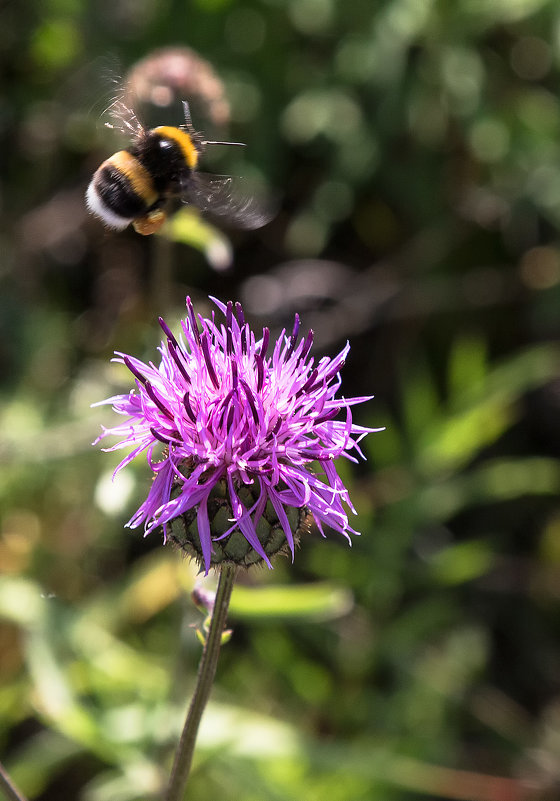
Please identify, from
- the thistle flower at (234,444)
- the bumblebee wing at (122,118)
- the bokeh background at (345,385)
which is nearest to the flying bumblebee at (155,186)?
the bumblebee wing at (122,118)

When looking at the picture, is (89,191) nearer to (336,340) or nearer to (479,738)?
(336,340)

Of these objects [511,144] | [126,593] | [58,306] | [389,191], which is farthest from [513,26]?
[126,593]

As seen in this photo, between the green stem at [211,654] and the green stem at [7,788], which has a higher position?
the green stem at [211,654]

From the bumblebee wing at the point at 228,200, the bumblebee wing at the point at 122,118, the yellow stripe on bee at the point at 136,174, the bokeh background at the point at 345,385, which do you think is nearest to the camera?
the bumblebee wing at the point at 228,200

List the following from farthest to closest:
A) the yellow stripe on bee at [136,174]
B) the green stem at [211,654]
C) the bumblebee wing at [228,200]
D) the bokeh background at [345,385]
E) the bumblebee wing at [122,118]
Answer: the bokeh background at [345,385], the bumblebee wing at [122,118], the yellow stripe on bee at [136,174], the bumblebee wing at [228,200], the green stem at [211,654]

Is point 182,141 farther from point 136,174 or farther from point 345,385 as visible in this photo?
point 345,385

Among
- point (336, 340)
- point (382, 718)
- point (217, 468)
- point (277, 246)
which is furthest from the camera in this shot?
point (277, 246)

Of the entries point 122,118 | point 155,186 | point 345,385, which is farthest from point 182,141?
point 345,385

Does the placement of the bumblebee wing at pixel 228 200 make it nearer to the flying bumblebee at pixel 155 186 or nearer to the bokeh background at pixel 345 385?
the flying bumblebee at pixel 155 186
